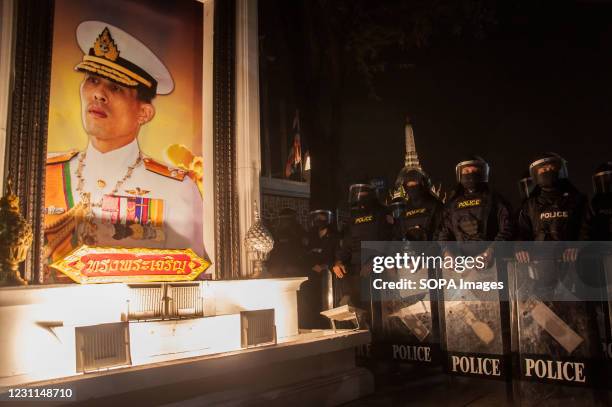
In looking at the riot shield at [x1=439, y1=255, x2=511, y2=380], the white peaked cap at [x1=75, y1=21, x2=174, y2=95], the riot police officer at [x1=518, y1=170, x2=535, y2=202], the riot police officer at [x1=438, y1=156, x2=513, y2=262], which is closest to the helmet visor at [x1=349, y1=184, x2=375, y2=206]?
the riot police officer at [x1=438, y1=156, x2=513, y2=262]

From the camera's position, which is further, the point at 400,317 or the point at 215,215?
the point at 400,317

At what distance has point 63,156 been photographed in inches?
185

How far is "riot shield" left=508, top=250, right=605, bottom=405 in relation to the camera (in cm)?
465

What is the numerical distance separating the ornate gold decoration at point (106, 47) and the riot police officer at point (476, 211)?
13.0ft

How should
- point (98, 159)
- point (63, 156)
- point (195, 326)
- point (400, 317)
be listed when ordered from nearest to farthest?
point (195, 326), point (63, 156), point (98, 159), point (400, 317)

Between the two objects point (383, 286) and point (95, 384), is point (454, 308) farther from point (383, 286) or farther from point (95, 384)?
point (95, 384)

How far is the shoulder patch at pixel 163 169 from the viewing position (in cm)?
535

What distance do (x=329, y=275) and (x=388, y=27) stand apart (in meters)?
6.34

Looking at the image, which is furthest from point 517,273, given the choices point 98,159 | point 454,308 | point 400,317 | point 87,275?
point 98,159

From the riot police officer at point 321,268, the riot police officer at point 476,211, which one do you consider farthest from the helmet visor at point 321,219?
the riot police officer at point 476,211

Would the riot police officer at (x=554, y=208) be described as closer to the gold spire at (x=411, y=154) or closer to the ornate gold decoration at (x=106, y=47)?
the ornate gold decoration at (x=106, y=47)

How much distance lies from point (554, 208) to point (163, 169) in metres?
4.15

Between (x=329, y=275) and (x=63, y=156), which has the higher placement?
(x=63, y=156)

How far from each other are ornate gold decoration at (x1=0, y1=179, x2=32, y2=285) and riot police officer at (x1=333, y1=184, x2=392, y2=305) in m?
4.04
